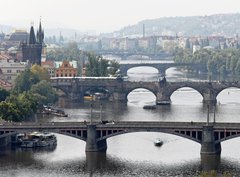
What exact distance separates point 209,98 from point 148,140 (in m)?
36.7

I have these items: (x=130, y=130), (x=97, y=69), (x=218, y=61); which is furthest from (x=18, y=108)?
(x=218, y=61)

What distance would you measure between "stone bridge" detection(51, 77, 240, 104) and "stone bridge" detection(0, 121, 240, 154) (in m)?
41.2

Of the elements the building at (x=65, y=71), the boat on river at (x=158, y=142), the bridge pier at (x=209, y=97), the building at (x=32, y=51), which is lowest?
the boat on river at (x=158, y=142)

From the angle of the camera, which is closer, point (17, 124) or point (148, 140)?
point (17, 124)

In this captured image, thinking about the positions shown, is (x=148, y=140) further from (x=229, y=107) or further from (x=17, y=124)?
(x=229, y=107)

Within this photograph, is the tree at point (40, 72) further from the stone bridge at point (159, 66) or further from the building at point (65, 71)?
the stone bridge at point (159, 66)

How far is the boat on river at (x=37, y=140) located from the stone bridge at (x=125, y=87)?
37736 mm

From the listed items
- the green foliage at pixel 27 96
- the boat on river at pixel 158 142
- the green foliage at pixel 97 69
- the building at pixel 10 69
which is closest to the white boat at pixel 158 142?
the boat on river at pixel 158 142

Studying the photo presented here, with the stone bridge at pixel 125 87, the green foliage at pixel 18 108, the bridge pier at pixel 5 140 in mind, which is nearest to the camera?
the bridge pier at pixel 5 140

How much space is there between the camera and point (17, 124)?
7369cm

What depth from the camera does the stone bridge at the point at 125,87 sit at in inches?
4545

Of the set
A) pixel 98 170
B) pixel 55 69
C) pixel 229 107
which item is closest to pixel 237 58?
pixel 55 69

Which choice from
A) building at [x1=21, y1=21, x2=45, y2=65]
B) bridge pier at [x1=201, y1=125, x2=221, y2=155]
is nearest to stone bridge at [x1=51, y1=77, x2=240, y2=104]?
building at [x1=21, y1=21, x2=45, y2=65]

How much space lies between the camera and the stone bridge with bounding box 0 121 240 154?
7050 cm
